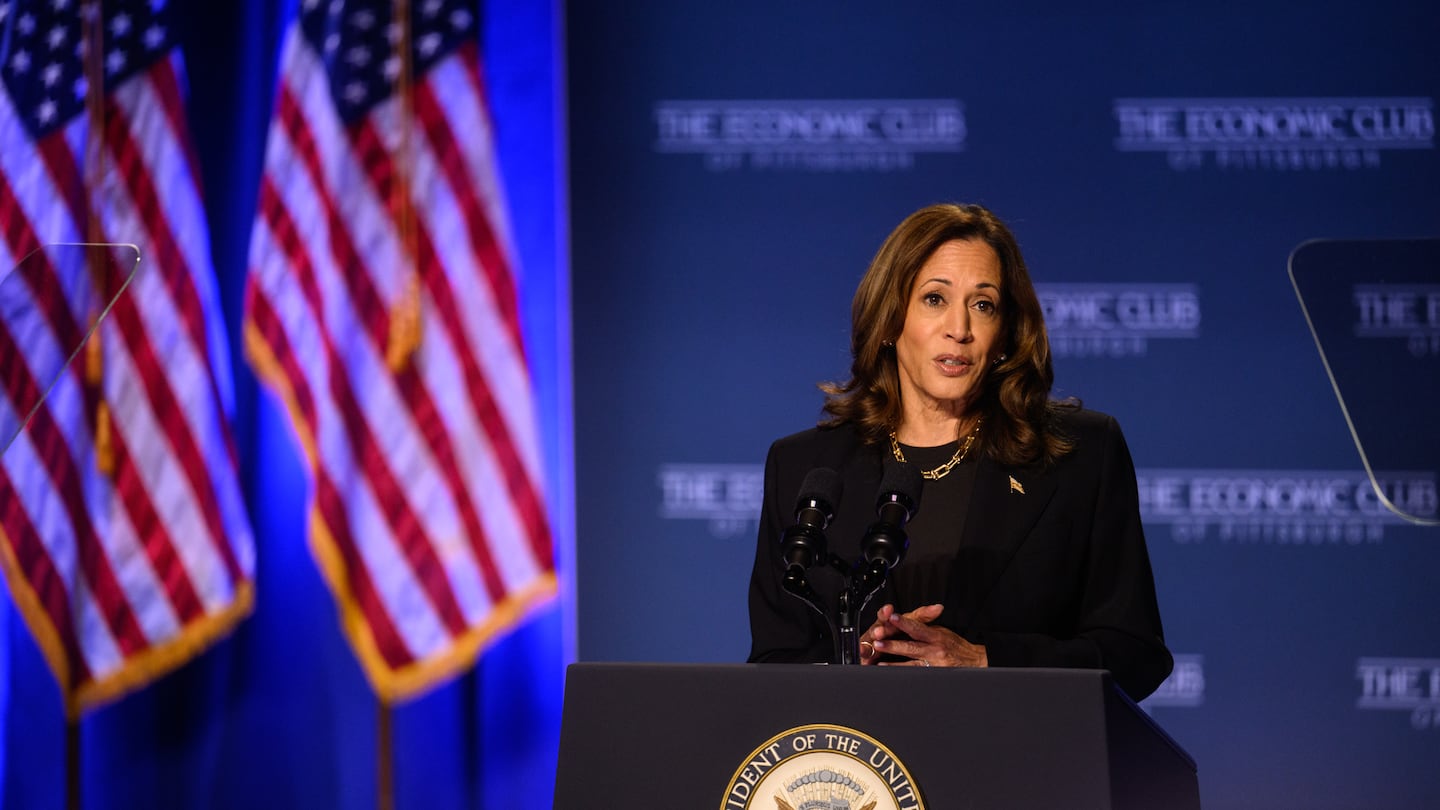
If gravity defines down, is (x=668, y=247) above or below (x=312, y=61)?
below

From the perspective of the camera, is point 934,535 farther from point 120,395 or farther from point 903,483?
point 120,395

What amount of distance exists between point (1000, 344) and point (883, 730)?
3.59 ft

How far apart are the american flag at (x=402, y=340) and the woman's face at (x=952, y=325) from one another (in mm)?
2161

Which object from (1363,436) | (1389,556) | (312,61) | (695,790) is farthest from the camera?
(312,61)

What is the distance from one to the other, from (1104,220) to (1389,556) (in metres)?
1.31

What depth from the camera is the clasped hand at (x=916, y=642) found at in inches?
65.6

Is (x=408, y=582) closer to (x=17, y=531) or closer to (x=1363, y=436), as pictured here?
(x=17, y=531)

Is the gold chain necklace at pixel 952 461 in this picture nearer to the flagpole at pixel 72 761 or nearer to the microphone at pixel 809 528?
the microphone at pixel 809 528

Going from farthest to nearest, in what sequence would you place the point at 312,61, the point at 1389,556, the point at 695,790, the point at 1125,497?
the point at 312,61
the point at 1389,556
the point at 1125,497
the point at 695,790

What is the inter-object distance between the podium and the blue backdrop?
9.29 ft

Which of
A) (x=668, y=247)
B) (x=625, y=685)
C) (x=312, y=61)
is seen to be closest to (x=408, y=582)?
(x=668, y=247)

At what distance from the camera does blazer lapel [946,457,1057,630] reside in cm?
216

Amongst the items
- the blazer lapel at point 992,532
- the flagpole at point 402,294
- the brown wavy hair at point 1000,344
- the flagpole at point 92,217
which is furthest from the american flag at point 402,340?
the blazer lapel at point 992,532

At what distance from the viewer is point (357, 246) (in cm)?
431
